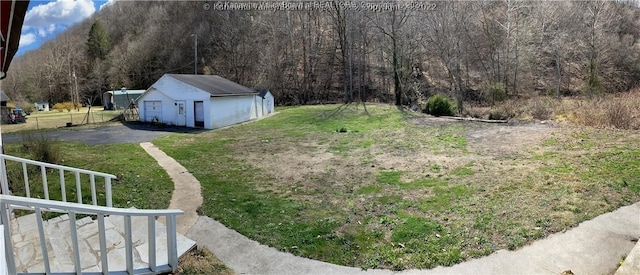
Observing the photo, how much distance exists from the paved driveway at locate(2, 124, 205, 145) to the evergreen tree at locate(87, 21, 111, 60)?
6.01 feet

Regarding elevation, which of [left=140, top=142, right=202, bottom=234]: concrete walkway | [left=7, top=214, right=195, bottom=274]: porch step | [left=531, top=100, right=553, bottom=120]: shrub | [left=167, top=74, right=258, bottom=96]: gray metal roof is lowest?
[left=140, top=142, right=202, bottom=234]: concrete walkway

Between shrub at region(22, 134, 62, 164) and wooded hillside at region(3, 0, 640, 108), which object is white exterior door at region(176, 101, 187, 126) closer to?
wooded hillside at region(3, 0, 640, 108)

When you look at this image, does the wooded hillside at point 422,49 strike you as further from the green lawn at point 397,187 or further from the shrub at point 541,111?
the green lawn at point 397,187

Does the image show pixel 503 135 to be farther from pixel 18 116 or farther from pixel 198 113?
pixel 198 113

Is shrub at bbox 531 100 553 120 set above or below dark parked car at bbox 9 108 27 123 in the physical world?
below

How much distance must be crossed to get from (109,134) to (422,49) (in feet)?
59.7

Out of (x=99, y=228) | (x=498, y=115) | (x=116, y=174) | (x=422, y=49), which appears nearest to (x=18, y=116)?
(x=116, y=174)

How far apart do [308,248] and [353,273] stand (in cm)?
65

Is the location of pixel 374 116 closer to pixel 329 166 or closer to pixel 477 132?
pixel 477 132

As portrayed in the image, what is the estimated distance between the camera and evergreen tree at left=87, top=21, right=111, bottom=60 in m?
4.39

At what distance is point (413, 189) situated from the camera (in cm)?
579

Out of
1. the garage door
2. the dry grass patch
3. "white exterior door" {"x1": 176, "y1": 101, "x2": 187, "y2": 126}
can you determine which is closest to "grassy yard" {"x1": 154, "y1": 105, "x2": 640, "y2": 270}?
the dry grass patch

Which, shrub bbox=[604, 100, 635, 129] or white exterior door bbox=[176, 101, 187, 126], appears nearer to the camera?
shrub bbox=[604, 100, 635, 129]

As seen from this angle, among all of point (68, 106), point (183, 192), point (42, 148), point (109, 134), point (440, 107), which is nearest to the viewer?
point (68, 106)
